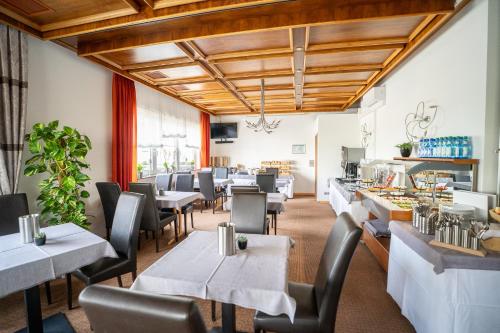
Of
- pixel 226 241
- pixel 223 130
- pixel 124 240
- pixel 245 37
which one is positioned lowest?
pixel 124 240

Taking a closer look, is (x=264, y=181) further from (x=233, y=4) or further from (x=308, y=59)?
(x=233, y=4)

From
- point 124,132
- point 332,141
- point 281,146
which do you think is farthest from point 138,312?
point 281,146

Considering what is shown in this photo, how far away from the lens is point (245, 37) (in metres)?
2.98

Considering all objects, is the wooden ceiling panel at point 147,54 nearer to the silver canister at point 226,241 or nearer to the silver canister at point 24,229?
the silver canister at point 24,229

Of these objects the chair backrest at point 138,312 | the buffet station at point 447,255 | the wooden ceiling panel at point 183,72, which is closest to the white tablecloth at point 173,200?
the wooden ceiling panel at point 183,72

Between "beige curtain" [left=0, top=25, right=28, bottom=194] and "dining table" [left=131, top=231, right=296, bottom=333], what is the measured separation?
2358mm

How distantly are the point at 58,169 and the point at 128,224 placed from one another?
1.38m

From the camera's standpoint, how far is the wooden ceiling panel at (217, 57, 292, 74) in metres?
3.75

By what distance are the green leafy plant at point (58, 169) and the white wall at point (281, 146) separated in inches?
236

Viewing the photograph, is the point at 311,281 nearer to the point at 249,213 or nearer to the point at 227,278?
the point at 249,213

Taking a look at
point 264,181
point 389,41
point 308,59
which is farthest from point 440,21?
point 264,181

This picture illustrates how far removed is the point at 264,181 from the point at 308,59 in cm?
224

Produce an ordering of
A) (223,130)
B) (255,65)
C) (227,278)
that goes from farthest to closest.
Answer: (223,130), (255,65), (227,278)

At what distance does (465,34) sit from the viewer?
7.99 feet
